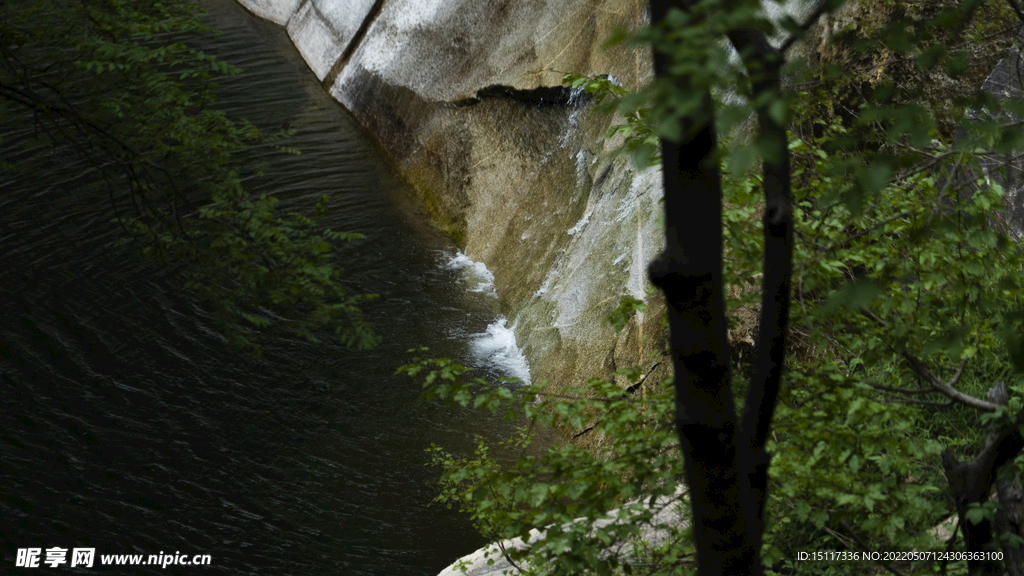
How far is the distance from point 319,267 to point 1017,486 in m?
3.85

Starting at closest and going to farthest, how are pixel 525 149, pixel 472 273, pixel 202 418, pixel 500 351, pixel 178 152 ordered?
pixel 178 152 → pixel 202 418 → pixel 500 351 → pixel 472 273 → pixel 525 149

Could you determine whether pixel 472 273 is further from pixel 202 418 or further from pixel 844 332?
pixel 844 332

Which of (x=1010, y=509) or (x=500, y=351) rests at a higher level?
(x=500, y=351)

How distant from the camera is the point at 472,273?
12.6 metres

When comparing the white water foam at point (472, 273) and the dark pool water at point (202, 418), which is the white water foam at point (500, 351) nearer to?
the dark pool water at point (202, 418)

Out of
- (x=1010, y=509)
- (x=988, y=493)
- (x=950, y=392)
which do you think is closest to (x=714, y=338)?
(x=950, y=392)

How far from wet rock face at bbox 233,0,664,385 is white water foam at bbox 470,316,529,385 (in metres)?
0.15

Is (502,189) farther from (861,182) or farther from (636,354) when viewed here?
(861,182)

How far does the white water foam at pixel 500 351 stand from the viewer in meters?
10.4

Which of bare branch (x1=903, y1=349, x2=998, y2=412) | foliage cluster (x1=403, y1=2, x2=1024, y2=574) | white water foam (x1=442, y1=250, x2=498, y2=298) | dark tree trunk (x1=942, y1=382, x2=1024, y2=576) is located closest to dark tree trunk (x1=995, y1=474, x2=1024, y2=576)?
dark tree trunk (x1=942, y1=382, x2=1024, y2=576)

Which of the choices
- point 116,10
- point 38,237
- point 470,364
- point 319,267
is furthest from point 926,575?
point 38,237

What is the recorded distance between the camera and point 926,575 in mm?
3850

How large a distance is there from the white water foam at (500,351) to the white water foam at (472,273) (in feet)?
2.96

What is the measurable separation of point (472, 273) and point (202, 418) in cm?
496
